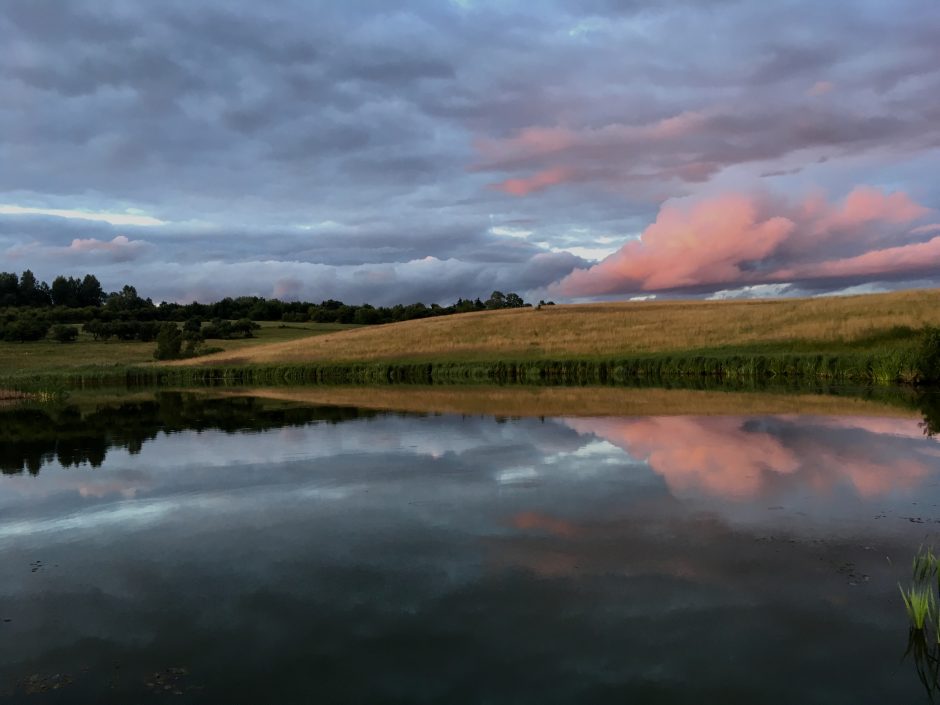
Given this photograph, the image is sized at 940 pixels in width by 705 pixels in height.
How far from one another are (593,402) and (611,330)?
30605 millimetres

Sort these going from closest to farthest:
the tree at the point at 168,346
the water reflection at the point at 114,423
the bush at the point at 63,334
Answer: the water reflection at the point at 114,423 → the tree at the point at 168,346 → the bush at the point at 63,334

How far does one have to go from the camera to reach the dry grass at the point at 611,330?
4678 cm

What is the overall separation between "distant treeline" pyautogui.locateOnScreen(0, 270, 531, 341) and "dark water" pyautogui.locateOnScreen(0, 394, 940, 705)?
274ft

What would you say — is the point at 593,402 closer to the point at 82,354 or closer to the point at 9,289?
the point at 82,354

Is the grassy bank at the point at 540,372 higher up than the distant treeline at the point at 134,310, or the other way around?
the distant treeline at the point at 134,310

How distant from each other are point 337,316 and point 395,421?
315ft

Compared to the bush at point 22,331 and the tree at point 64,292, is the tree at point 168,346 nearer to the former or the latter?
the bush at point 22,331

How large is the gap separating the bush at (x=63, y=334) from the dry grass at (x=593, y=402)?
6002 cm

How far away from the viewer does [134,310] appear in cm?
11006

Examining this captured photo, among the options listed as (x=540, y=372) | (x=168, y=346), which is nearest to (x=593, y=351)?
(x=540, y=372)

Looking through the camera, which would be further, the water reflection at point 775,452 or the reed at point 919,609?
the water reflection at point 775,452

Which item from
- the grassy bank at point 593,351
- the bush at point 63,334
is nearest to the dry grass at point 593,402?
the grassy bank at point 593,351

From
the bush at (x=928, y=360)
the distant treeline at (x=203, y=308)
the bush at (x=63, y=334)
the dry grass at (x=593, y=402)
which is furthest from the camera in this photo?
the distant treeline at (x=203, y=308)

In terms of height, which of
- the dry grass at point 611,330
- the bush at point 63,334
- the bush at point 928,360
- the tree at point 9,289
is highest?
the tree at point 9,289
